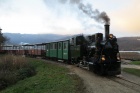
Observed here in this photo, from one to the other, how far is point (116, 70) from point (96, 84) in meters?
5.44

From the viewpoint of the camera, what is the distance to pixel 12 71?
31.8 m

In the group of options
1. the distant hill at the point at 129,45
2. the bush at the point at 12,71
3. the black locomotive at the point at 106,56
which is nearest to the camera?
the black locomotive at the point at 106,56

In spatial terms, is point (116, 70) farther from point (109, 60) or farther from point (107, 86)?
point (107, 86)

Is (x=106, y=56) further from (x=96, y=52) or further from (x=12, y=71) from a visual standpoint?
(x=12, y=71)

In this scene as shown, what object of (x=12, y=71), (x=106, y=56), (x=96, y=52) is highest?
(x=96, y=52)

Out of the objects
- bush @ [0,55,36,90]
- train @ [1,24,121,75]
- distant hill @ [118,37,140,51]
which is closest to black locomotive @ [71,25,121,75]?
train @ [1,24,121,75]

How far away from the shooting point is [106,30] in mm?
25078

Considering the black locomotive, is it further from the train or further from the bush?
the bush

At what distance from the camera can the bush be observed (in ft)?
86.0

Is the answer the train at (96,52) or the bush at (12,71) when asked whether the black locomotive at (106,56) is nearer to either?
the train at (96,52)

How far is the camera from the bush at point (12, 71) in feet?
86.0

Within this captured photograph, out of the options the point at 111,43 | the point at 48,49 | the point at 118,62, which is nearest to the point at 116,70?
the point at 118,62

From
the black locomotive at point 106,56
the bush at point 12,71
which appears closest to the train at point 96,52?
the black locomotive at point 106,56

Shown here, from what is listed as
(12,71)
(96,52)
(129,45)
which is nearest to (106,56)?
(96,52)
